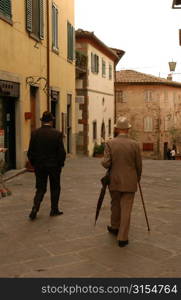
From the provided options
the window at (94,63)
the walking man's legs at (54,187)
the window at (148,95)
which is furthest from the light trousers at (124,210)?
the window at (148,95)

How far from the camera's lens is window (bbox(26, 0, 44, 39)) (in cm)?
1466

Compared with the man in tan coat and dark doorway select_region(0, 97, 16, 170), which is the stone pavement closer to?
the man in tan coat

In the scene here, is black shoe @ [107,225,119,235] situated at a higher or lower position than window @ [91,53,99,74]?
lower

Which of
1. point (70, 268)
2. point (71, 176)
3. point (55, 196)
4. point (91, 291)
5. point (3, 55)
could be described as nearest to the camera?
Answer: point (91, 291)

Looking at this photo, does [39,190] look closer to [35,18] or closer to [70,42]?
[35,18]

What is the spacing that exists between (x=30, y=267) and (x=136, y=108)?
46620 millimetres

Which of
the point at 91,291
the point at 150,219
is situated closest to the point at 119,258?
the point at 91,291

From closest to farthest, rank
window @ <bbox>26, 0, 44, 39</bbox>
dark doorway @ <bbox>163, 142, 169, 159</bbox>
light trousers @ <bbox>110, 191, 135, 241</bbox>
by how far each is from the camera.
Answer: light trousers @ <bbox>110, 191, 135, 241</bbox>, window @ <bbox>26, 0, 44, 39</bbox>, dark doorway @ <bbox>163, 142, 169, 159</bbox>

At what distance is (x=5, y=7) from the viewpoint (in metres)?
12.6

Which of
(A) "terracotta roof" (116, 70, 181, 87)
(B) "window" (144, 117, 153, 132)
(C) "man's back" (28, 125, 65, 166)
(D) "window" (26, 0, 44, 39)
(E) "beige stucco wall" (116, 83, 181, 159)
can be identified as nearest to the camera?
(C) "man's back" (28, 125, 65, 166)

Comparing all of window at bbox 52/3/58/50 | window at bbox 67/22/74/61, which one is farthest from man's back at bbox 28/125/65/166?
window at bbox 67/22/74/61

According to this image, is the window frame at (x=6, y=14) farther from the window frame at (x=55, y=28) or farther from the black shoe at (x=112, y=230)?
the black shoe at (x=112, y=230)

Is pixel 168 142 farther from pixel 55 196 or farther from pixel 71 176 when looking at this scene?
pixel 55 196

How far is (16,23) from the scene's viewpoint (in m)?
13.5
